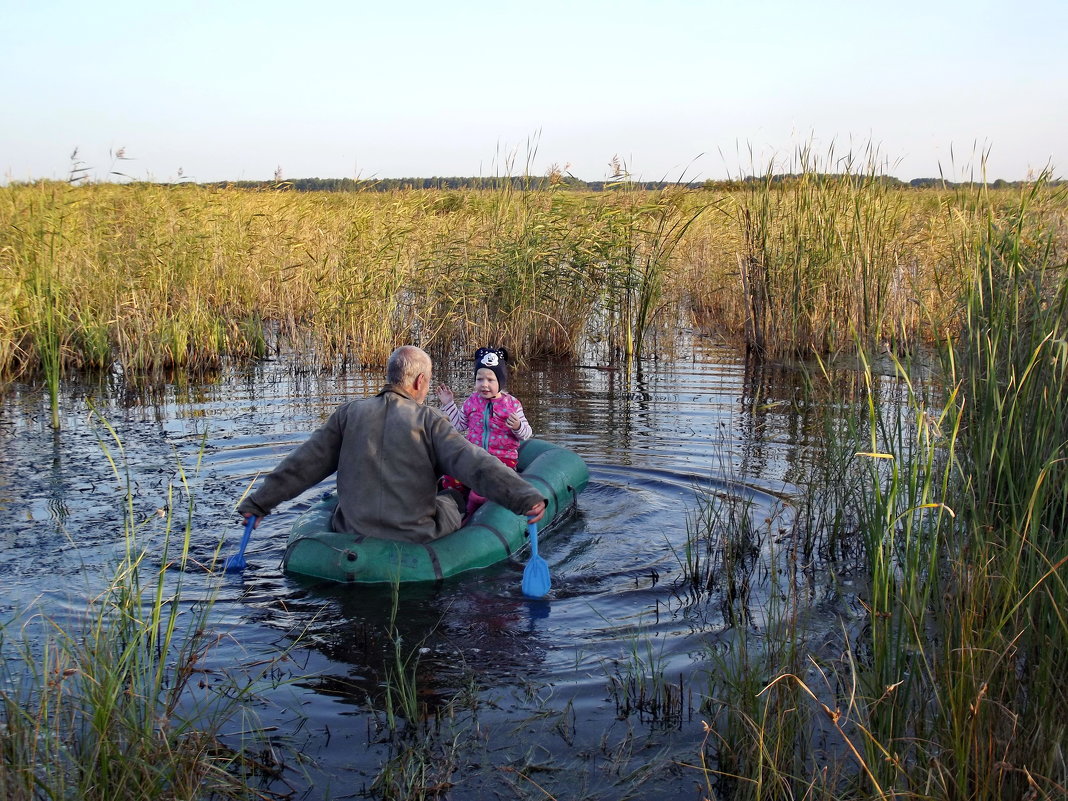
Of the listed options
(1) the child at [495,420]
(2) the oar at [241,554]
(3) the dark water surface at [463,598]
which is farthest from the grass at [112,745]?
(1) the child at [495,420]

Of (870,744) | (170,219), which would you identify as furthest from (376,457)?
(170,219)

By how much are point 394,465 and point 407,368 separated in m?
0.54

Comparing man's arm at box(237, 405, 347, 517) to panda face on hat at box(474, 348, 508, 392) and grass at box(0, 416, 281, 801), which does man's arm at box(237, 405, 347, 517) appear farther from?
grass at box(0, 416, 281, 801)

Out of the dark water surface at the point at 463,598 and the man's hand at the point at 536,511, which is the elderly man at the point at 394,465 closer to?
the man's hand at the point at 536,511

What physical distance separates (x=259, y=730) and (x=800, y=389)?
8184 mm

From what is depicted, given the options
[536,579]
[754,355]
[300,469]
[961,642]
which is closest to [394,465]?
[300,469]

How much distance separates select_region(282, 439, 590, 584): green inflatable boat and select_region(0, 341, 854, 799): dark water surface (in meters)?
0.11

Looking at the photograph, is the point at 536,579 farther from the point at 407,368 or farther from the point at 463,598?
the point at 407,368

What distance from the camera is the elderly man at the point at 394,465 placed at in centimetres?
521

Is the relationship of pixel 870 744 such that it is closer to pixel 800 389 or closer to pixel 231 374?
pixel 800 389

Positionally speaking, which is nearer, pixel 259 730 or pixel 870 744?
pixel 870 744

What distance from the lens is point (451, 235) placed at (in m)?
12.2

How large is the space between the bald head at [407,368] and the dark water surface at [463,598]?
3.55ft

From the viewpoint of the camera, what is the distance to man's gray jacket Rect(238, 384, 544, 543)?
522 cm
